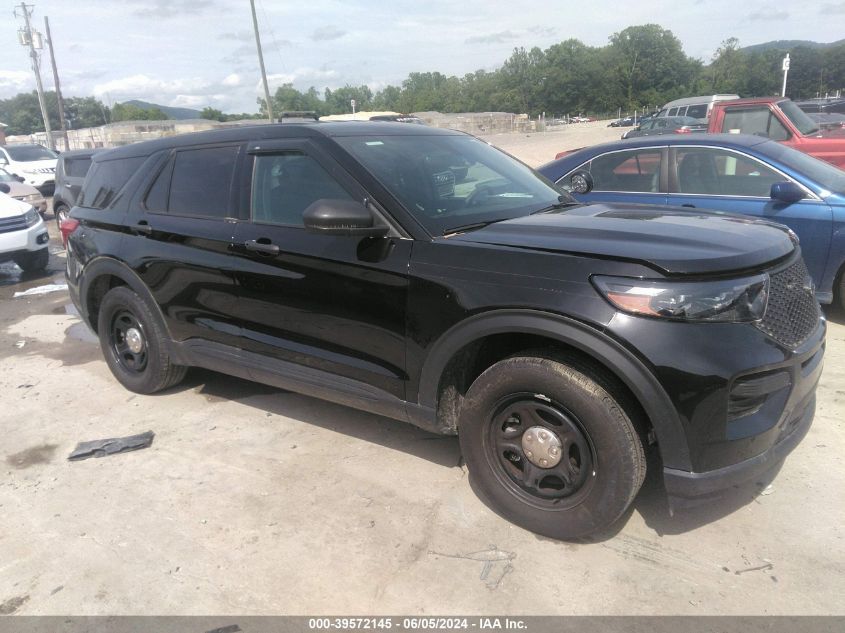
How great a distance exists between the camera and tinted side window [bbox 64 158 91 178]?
1194 centimetres

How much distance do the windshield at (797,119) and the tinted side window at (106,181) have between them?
8651 millimetres

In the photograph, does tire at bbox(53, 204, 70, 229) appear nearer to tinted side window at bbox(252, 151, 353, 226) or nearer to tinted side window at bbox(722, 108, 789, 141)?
tinted side window at bbox(252, 151, 353, 226)

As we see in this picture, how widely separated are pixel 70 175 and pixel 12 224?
396cm

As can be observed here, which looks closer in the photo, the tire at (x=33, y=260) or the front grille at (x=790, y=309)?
the front grille at (x=790, y=309)

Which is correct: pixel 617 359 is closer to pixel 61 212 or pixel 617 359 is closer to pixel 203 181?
pixel 203 181

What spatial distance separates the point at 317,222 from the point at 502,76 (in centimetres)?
12466

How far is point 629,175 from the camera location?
5.89 m

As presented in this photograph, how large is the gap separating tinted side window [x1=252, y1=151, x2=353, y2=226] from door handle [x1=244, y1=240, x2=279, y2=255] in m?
0.14

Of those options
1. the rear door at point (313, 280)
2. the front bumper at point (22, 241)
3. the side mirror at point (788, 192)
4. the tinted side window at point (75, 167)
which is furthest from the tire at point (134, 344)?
the tinted side window at point (75, 167)

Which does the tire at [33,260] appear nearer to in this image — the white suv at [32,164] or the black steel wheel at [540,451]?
the black steel wheel at [540,451]

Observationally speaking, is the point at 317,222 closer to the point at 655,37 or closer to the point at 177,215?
the point at 177,215

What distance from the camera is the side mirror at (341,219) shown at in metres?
2.87

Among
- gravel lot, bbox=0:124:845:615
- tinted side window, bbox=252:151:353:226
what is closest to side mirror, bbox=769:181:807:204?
gravel lot, bbox=0:124:845:615

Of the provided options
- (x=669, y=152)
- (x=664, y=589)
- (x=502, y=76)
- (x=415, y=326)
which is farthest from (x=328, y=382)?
(x=502, y=76)
